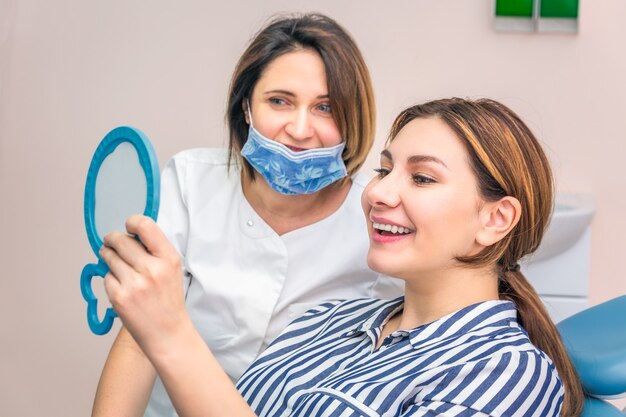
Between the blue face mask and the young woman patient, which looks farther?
the blue face mask

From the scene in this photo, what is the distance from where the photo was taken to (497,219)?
145cm

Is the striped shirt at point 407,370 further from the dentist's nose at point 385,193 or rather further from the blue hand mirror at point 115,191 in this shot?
the blue hand mirror at point 115,191

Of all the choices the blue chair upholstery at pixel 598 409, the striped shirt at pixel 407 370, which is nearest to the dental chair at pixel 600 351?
the blue chair upholstery at pixel 598 409

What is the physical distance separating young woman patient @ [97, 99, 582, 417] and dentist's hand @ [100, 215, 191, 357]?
0.13m

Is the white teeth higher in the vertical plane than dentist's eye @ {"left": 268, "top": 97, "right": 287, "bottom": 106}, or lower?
lower

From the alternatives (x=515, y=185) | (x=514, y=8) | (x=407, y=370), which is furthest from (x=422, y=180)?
(x=514, y=8)

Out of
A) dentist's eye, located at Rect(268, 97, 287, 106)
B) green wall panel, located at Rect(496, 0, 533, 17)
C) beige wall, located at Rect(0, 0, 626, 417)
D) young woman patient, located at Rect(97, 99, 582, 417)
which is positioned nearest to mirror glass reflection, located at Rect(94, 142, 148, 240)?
young woman patient, located at Rect(97, 99, 582, 417)

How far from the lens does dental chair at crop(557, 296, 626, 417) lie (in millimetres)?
1445

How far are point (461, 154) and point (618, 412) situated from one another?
1.48 ft

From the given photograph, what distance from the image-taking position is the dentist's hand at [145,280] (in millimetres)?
1082

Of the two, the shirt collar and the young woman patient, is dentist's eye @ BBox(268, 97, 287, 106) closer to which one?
the young woman patient

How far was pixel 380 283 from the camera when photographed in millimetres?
1911

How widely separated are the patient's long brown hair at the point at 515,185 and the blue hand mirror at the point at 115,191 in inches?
20.5

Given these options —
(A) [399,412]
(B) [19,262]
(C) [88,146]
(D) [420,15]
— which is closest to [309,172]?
(A) [399,412]
